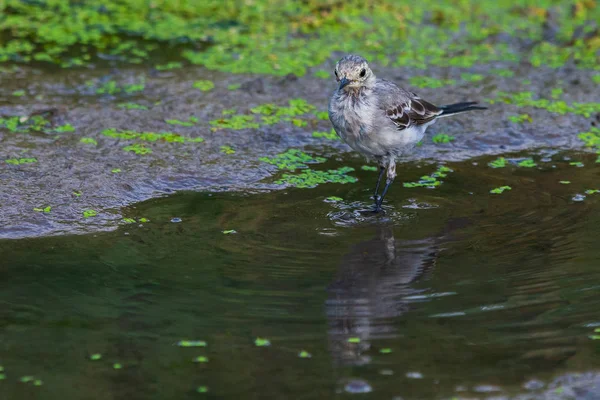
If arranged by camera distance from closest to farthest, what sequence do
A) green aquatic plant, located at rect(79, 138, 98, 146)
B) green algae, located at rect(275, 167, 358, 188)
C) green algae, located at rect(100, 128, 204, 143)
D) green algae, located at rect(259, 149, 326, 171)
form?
green algae, located at rect(275, 167, 358, 188) < green algae, located at rect(259, 149, 326, 171) < green aquatic plant, located at rect(79, 138, 98, 146) < green algae, located at rect(100, 128, 204, 143)

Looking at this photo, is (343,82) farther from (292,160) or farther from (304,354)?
(304,354)

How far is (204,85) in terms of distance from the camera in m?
9.89

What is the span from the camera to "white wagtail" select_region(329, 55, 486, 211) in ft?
22.6

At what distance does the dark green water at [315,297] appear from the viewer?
4.46 meters

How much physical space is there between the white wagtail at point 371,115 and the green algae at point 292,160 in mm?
983

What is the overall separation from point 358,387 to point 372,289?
141cm

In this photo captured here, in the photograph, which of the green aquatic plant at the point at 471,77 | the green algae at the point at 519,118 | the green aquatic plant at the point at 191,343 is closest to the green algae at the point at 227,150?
the green algae at the point at 519,118

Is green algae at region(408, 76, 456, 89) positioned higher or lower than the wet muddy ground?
higher

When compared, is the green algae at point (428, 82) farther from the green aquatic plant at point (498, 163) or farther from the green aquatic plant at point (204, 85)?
the green aquatic plant at point (204, 85)

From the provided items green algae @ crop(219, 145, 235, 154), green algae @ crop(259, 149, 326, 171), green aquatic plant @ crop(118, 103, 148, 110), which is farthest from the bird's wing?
green aquatic plant @ crop(118, 103, 148, 110)

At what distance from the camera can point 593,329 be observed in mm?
4965

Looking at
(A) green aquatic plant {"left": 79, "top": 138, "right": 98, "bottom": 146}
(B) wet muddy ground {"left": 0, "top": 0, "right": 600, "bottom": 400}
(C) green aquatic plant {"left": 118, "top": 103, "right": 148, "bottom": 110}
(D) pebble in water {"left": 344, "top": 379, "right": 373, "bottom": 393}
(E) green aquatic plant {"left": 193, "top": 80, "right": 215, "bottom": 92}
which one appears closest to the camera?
(D) pebble in water {"left": 344, "top": 379, "right": 373, "bottom": 393}

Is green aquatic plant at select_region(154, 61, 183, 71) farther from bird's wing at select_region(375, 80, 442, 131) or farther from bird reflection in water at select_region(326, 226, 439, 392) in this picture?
bird reflection in water at select_region(326, 226, 439, 392)

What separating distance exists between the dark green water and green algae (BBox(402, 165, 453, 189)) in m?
0.13
